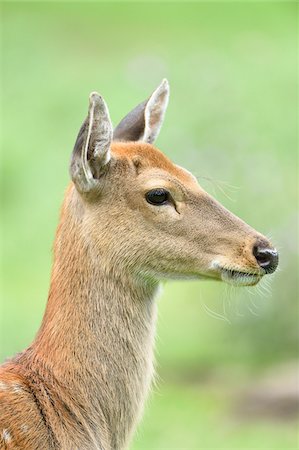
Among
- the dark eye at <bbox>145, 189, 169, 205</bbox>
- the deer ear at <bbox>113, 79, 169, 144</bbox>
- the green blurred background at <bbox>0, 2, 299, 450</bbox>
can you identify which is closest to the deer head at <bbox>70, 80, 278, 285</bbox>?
the dark eye at <bbox>145, 189, 169, 205</bbox>

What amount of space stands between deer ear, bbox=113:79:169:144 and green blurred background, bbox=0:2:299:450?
87 centimetres

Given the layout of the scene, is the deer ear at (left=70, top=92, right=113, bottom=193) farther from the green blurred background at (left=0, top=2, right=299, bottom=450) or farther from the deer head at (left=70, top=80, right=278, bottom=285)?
the green blurred background at (left=0, top=2, right=299, bottom=450)

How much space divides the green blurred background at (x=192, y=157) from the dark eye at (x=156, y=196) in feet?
2.57

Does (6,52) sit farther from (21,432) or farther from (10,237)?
(21,432)

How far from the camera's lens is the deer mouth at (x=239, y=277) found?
888 centimetres

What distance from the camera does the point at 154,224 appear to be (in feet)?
29.5

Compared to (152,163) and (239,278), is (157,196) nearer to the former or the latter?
(152,163)

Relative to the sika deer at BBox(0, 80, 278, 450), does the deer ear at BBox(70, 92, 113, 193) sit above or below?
above

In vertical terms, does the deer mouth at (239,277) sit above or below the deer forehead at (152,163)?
below

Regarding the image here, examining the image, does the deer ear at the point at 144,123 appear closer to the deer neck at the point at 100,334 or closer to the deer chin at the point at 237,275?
the deer neck at the point at 100,334

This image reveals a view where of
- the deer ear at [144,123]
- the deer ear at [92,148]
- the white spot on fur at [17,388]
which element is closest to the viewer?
the white spot on fur at [17,388]

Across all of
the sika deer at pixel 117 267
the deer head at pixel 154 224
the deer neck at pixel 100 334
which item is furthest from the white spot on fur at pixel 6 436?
the deer head at pixel 154 224

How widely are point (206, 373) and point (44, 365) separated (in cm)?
870

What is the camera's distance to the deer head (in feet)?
29.2
